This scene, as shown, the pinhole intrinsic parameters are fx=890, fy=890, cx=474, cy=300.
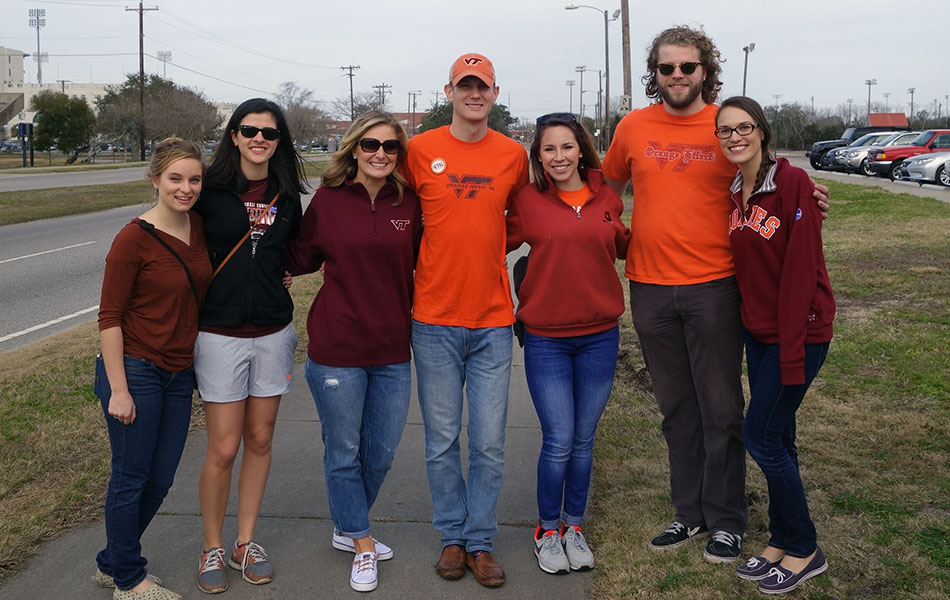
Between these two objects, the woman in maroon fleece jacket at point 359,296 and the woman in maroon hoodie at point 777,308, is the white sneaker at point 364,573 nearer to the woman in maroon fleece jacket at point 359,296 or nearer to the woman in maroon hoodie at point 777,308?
the woman in maroon fleece jacket at point 359,296

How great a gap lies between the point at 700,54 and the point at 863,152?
1302 inches

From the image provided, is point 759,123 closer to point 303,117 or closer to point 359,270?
point 359,270

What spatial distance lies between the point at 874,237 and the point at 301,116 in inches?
2768

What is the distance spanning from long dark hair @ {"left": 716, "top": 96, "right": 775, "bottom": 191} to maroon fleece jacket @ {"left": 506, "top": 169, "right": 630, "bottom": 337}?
0.62m

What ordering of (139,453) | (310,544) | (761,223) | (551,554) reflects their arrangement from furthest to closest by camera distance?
(310,544) < (551,554) < (761,223) < (139,453)

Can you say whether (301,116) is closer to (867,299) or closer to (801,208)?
(867,299)

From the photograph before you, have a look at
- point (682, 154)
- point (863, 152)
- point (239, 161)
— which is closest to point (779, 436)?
point (682, 154)

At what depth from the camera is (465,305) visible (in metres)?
3.66

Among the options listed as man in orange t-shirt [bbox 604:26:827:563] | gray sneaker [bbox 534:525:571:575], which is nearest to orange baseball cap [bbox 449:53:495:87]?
man in orange t-shirt [bbox 604:26:827:563]

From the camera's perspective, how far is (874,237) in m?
14.1

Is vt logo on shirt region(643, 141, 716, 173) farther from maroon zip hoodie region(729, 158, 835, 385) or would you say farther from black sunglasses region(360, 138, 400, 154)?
black sunglasses region(360, 138, 400, 154)

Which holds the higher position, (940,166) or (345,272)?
(940,166)

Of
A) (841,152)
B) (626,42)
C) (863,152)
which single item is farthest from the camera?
(841,152)

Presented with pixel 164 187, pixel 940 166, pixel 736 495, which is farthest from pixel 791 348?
pixel 940 166
